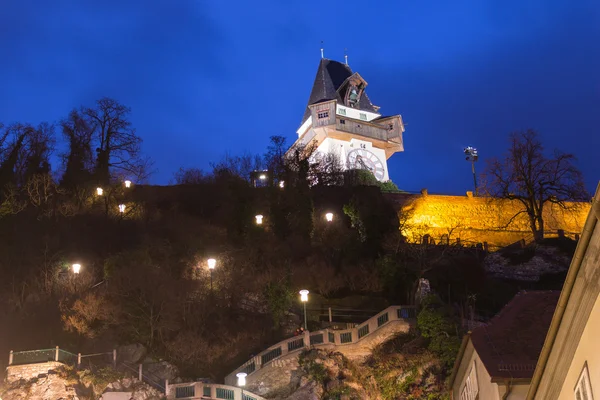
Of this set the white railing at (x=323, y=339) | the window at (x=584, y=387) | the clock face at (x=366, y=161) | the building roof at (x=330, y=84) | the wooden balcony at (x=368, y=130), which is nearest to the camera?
A: the window at (x=584, y=387)

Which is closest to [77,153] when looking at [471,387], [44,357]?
[44,357]

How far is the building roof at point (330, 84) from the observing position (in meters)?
59.7

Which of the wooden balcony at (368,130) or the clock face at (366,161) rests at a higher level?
the wooden balcony at (368,130)

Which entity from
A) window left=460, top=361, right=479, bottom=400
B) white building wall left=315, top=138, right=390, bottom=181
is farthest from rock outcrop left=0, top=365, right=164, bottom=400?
white building wall left=315, top=138, right=390, bottom=181

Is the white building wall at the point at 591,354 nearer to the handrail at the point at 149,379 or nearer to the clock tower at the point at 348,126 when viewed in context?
the handrail at the point at 149,379

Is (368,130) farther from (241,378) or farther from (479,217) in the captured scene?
(241,378)

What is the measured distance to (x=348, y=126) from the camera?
56000 millimetres

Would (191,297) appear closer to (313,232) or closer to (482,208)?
(313,232)

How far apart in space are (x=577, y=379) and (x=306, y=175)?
32.5 metres

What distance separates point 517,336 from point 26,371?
18076 mm

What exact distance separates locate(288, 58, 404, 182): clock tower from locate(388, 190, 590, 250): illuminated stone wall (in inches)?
301

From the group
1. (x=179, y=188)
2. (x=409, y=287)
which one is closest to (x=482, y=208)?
(x=409, y=287)

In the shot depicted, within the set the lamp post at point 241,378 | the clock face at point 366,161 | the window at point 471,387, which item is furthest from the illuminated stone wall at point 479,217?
the window at point 471,387

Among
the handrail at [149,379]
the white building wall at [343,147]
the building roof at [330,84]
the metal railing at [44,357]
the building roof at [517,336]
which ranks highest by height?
the building roof at [330,84]
